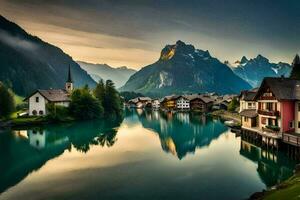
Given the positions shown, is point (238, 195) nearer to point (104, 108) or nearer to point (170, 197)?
point (170, 197)

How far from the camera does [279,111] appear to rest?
50688 mm

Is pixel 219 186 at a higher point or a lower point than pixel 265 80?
lower

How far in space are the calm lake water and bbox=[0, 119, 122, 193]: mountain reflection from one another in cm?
12

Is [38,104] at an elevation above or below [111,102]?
below

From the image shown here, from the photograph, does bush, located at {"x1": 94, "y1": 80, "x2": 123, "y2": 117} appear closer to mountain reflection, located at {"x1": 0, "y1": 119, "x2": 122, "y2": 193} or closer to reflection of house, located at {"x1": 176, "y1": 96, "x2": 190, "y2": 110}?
mountain reflection, located at {"x1": 0, "y1": 119, "x2": 122, "y2": 193}

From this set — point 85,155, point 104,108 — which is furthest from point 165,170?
point 104,108

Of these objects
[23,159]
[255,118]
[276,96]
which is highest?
[276,96]

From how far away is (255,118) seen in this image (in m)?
62.1

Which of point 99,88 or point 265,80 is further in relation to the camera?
point 99,88

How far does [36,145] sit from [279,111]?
147 ft

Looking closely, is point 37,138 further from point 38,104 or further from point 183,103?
point 183,103

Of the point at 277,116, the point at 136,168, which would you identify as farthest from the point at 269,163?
the point at 136,168

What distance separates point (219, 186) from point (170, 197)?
6.37m

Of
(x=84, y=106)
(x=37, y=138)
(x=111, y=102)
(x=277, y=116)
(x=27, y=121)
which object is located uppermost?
(x=111, y=102)
